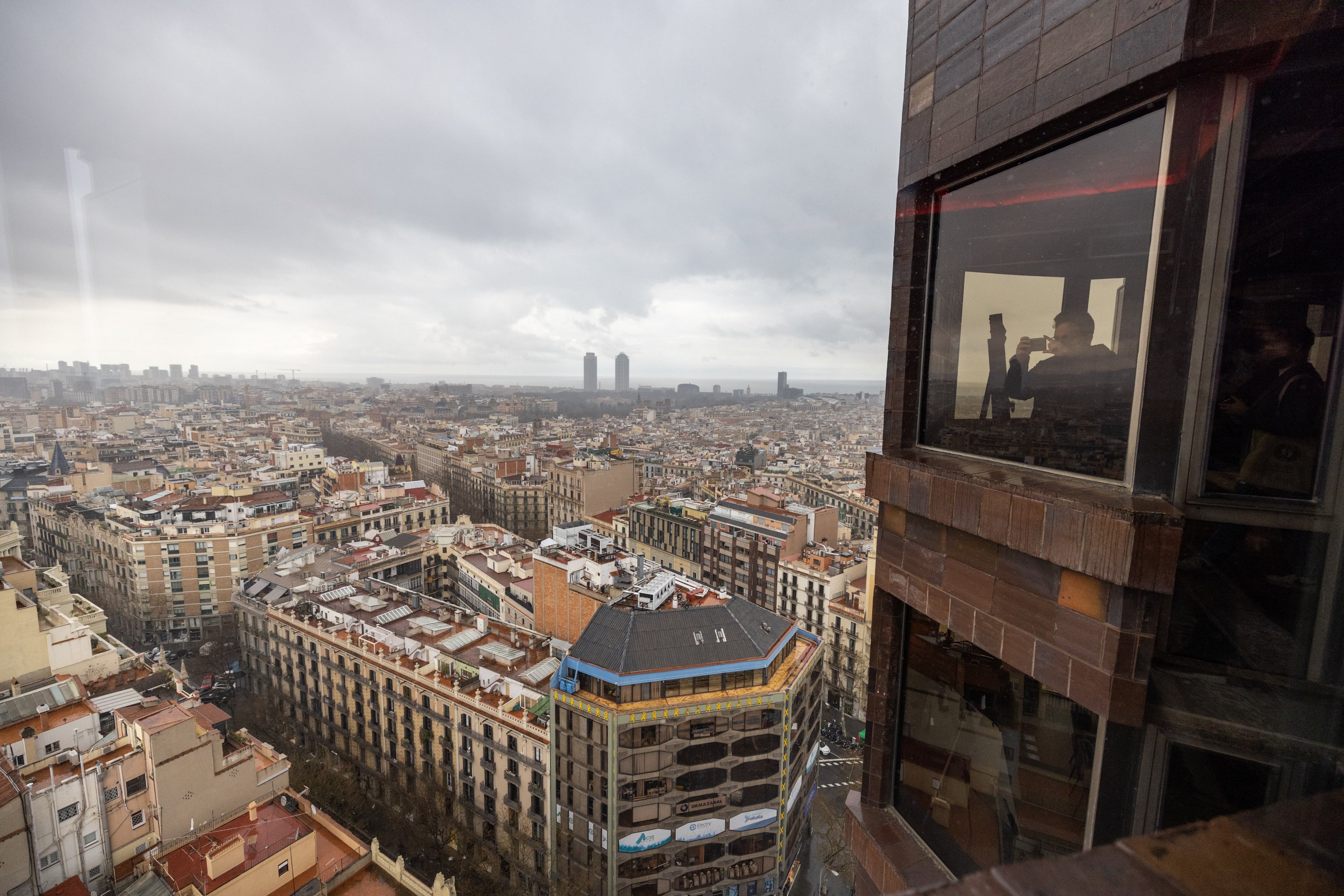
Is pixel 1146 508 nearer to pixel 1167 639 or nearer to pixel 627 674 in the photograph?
pixel 1167 639

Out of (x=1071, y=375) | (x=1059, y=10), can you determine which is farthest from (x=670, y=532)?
(x=1059, y=10)

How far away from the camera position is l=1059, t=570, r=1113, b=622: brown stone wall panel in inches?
77.2

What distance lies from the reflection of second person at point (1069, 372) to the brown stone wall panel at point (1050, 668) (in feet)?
2.86

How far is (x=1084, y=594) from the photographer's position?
6.65 feet

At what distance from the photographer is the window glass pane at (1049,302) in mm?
2014

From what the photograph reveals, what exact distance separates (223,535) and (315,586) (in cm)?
919

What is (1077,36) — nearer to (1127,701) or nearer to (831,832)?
(1127,701)

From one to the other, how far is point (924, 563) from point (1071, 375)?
41.8 inches

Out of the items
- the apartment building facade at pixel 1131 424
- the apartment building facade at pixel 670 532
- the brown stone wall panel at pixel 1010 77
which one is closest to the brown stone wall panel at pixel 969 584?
the apartment building facade at pixel 1131 424

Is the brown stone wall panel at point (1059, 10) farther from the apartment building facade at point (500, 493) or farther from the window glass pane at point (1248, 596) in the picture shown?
the apartment building facade at point (500, 493)

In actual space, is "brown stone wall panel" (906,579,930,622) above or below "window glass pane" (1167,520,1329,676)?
below

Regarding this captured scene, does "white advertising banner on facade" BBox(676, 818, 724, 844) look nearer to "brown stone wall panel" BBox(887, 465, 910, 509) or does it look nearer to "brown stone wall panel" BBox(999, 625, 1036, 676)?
"brown stone wall panel" BBox(887, 465, 910, 509)

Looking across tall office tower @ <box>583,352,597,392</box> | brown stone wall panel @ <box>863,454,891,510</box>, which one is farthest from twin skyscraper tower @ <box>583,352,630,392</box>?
brown stone wall panel @ <box>863,454,891,510</box>

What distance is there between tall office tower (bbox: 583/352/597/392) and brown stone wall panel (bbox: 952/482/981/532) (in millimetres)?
144190
